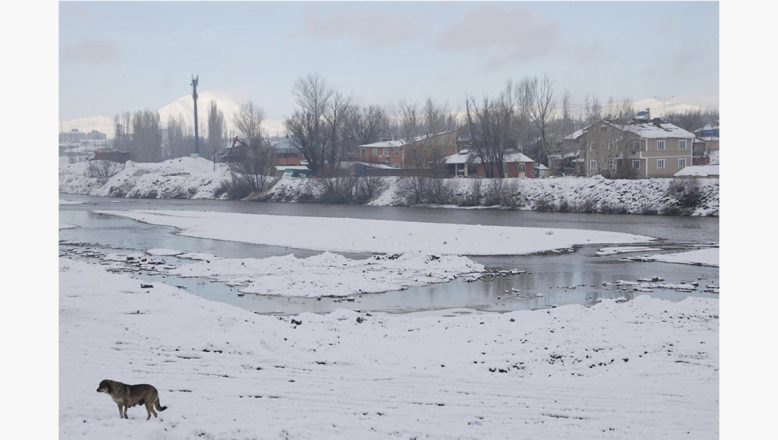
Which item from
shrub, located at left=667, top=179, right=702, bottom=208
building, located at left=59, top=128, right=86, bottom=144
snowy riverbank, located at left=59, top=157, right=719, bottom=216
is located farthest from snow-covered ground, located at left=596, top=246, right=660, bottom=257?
shrub, located at left=667, top=179, right=702, bottom=208

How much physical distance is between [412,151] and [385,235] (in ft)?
60.3

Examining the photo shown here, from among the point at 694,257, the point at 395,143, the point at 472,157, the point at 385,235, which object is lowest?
the point at 694,257

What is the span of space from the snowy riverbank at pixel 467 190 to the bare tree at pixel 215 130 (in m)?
2.11

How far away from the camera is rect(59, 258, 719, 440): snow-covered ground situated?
17.5ft

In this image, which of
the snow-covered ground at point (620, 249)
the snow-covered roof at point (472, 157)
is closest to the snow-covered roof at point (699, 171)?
the snow-covered roof at point (472, 157)

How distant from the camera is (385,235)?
20.8 meters

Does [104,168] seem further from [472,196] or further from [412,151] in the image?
[472,196]

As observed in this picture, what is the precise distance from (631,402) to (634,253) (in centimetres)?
1237

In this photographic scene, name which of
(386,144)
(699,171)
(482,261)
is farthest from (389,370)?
(386,144)

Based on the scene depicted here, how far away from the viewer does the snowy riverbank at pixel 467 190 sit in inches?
1242

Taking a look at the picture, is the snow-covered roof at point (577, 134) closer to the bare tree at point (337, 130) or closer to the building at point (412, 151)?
the building at point (412, 151)

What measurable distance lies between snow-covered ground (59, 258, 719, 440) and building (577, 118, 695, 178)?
96.9 feet

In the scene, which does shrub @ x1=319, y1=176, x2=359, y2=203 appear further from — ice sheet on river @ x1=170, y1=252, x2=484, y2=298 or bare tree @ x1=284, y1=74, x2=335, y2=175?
ice sheet on river @ x1=170, y1=252, x2=484, y2=298

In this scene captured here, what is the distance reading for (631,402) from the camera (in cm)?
594
